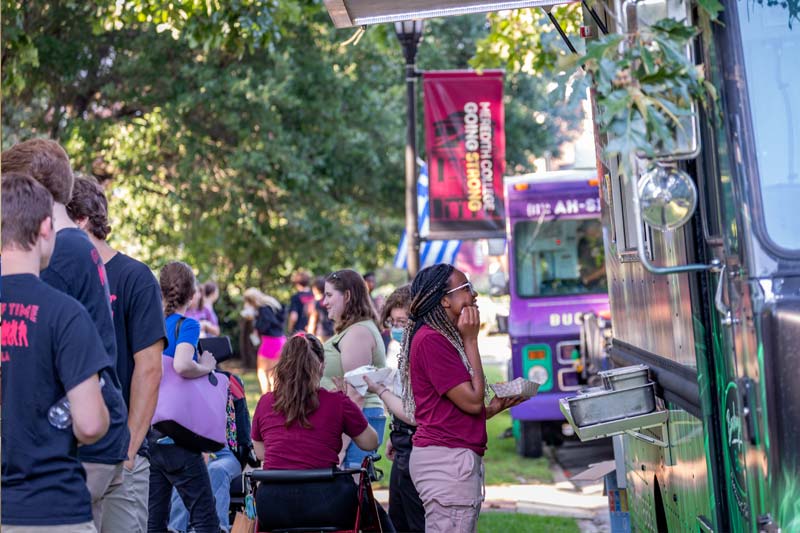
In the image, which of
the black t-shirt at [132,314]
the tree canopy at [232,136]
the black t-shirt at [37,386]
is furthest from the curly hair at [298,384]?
the tree canopy at [232,136]

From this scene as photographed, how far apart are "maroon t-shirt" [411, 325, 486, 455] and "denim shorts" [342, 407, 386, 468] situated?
1.41 meters

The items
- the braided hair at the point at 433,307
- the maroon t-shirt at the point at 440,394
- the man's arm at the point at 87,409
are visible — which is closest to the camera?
the man's arm at the point at 87,409

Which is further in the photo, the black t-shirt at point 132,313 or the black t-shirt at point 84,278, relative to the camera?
the black t-shirt at point 132,313

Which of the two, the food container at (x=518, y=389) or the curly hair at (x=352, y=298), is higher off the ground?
the curly hair at (x=352, y=298)

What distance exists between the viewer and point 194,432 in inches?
240

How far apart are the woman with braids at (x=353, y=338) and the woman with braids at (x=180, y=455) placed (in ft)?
2.77

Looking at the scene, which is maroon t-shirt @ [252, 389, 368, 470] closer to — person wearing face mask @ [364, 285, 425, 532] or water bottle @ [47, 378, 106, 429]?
person wearing face mask @ [364, 285, 425, 532]

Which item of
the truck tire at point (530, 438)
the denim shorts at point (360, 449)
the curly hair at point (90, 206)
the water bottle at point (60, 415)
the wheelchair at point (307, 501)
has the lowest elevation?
the truck tire at point (530, 438)

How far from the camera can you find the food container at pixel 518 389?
508cm

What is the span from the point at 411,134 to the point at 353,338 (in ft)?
21.5

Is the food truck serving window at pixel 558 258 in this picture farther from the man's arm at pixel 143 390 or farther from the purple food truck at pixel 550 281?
the man's arm at pixel 143 390

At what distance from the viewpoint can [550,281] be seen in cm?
1309

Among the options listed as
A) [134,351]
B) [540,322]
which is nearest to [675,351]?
[134,351]

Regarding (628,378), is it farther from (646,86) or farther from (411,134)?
(411,134)
